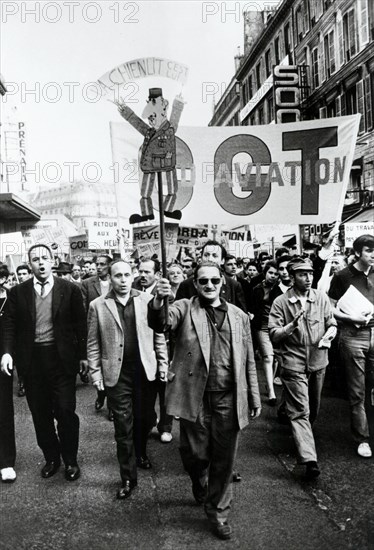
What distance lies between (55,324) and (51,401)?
708mm

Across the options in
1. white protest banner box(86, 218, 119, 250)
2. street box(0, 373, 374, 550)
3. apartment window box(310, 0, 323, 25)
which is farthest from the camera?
apartment window box(310, 0, 323, 25)

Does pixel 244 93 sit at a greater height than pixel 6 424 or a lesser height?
greater

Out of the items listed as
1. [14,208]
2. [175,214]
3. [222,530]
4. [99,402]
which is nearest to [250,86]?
[14,208]

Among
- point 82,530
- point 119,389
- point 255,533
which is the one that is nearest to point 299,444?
point 255,533

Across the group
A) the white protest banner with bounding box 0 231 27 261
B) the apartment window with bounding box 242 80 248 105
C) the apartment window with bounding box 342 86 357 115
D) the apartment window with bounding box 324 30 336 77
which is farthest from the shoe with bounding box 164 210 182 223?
the apartment window with bounding box 242 80 248 105

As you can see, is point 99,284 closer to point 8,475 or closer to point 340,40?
point 8,475

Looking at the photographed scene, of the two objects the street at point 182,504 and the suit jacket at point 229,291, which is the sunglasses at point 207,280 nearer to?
the street at point 182,504

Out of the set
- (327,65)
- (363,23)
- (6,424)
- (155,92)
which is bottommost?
(6,424)

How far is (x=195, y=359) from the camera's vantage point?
4.20 m

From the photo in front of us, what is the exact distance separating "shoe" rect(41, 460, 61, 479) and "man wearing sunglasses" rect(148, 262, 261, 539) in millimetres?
1555

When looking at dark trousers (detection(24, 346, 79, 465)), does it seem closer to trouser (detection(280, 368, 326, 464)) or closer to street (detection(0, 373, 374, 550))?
street (detection(0, 373, 374, 550))

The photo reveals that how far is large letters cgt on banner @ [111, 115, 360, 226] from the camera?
586cm

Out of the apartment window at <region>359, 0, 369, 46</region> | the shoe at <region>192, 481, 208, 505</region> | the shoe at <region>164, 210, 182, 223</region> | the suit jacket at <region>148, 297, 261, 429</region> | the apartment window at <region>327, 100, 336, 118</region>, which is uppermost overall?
the apartment window at <region>359, 0, 369, 46</region>

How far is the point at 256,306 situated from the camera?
819 cm
